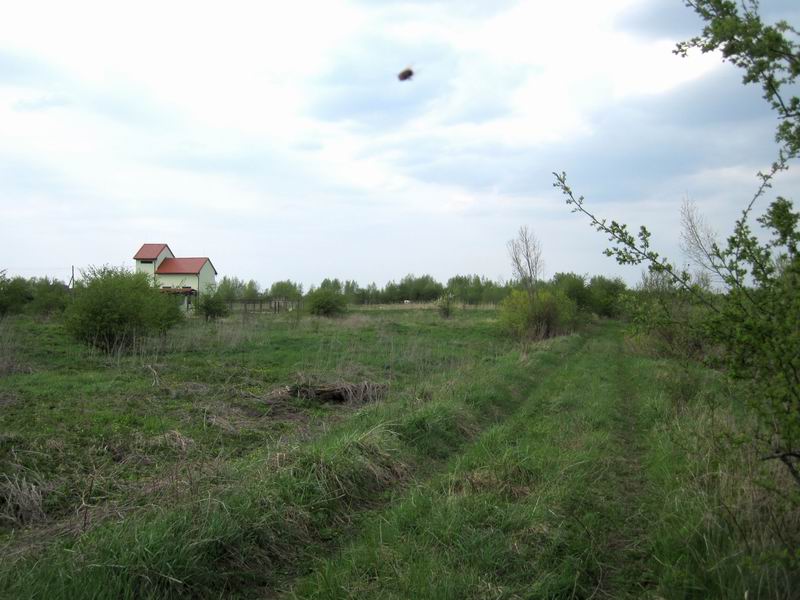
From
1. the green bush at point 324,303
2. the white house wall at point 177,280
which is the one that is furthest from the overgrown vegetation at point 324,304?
the white house wall at point 177,280

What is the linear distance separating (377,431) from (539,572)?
3730 millimetres

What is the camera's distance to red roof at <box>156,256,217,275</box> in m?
59.7

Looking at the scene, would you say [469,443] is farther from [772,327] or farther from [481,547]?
[772,327]

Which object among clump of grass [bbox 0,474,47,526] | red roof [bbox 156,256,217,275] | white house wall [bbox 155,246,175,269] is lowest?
clump of grass [bbox 0,474,47,526]

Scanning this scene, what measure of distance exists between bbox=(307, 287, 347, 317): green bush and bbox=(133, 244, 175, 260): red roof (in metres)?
24.3

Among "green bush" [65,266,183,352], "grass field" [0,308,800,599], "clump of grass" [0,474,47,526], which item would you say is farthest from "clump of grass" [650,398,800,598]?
"green bush" [65,266,183,352]

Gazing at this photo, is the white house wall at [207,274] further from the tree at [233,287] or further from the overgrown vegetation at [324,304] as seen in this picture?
the overgrown vegetation at [324,304]

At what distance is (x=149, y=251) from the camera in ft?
198

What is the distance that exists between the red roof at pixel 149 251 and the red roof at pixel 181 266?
1.36 meters

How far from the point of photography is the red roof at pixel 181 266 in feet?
196

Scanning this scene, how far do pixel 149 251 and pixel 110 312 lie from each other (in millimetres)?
44078

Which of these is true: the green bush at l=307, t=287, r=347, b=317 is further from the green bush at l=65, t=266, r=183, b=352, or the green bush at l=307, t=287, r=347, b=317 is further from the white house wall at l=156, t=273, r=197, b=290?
the green bush at l=65, t=266, r=183, b=352

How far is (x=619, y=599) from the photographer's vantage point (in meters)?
3.86

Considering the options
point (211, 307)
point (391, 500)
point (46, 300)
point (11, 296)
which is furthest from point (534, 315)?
point (46, 300)
